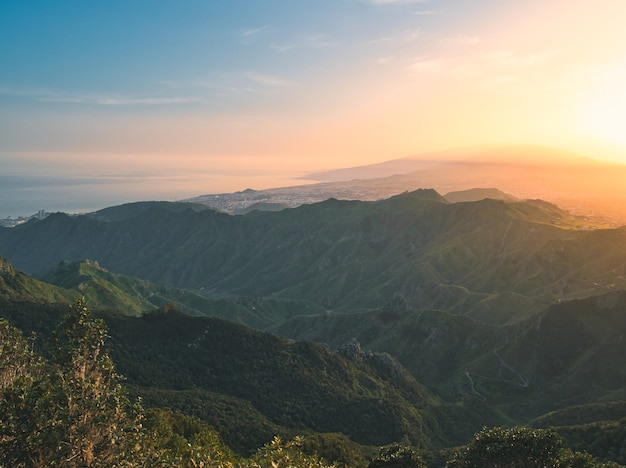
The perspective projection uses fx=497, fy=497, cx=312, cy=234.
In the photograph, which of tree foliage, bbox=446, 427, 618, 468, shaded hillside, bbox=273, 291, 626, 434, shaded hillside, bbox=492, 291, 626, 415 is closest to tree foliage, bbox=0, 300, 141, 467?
tree foliage, bbox=446, 427, 618, 468

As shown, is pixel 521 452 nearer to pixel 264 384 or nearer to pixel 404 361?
pixel 264 384

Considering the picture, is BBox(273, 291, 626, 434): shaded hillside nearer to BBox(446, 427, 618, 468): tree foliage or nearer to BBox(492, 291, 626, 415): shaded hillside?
BBox(492, 291, 626, 415): shaded hillside

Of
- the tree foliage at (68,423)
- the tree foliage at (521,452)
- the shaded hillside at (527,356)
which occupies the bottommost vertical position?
the shaded hillside at (527,356)

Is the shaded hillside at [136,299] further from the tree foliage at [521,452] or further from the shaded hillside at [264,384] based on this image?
the tree foliage at [521,452]

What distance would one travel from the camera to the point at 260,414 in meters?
74.8

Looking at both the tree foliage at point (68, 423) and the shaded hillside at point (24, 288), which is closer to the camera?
the tree foliage at point (68, 423)

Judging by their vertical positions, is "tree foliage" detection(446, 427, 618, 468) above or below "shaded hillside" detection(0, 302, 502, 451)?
above

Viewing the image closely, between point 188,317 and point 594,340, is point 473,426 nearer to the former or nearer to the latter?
point 594,340

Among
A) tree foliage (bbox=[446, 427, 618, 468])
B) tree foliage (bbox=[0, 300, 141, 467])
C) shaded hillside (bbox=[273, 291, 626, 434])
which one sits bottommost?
shaded hillside (bbox=[273, 291, 626, 434])

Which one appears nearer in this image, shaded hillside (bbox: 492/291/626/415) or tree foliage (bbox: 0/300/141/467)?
tree foliage (bbox: 0/300/141/467)

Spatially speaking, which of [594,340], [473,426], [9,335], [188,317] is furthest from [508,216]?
[9,335]

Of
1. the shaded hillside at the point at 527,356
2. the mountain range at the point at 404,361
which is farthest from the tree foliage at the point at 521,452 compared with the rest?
the shaded hillside at the point at 527,356

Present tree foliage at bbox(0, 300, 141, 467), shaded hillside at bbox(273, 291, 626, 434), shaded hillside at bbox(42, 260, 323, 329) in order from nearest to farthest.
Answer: tree foliage at bbox(0, 300, 141, 467) < shaded hillside at bbox(273, 291, 626, 434) < shaded hillside at bbox(42, 260, 323, 329)

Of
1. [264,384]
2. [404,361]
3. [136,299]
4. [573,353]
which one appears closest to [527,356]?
[573,353]
